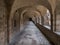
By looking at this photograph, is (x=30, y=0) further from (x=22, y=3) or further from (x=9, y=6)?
(x=9, y=6)

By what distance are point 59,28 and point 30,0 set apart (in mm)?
2236

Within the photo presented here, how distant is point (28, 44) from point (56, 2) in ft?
8.39

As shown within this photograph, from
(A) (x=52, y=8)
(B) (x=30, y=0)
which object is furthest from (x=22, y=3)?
(A) (x=52, y=8)

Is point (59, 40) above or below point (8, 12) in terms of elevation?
below

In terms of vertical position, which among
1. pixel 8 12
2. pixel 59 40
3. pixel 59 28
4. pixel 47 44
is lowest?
pixel 47 44

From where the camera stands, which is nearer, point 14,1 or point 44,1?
point 14,1

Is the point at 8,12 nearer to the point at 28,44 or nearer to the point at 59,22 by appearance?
the point at 28,44

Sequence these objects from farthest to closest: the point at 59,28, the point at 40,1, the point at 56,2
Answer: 1. the point at 40,1
2. the point at 59,28
3. the point at 56,2

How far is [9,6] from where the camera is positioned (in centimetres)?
596

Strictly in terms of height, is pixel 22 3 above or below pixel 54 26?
above

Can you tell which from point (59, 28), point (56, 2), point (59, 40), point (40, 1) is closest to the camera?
point (59, 40)

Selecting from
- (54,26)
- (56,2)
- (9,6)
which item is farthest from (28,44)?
(56,2)

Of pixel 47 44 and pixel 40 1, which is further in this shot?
pixel 40 1

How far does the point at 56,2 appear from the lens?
230 inches
